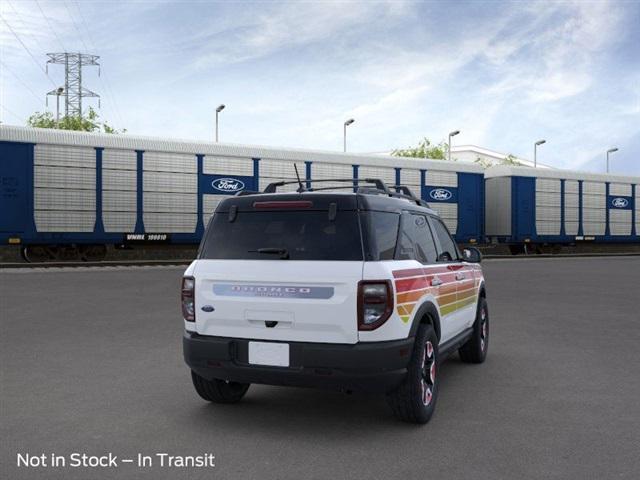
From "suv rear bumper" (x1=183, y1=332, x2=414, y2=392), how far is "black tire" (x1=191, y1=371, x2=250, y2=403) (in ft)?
2.05

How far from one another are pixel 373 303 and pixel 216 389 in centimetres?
174

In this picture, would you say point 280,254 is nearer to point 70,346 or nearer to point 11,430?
point 11,430

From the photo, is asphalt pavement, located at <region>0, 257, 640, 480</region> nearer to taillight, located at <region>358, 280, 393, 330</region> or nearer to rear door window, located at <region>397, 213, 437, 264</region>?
taillight, located at <region>358, 280, 393, 330</region>

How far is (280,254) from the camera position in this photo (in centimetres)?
466

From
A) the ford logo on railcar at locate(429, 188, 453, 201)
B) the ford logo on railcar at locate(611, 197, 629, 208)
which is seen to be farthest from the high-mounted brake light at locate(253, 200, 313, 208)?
the ford logo on railcar at locate(611, 197, 629, 208)

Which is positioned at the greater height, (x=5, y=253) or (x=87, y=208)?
(x=87, y=208)

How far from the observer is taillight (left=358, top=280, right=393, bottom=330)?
4382 millimetres

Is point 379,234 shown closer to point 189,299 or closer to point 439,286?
point 439,286

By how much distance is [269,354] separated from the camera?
4570mm

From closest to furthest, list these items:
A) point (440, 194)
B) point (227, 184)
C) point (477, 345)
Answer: point (477, 345), point (227, 184), point (440, 194)

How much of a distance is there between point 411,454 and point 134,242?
A: 67.3ft

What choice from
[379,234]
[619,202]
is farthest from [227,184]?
[619,202]

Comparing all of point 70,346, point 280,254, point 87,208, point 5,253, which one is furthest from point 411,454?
point 5,253

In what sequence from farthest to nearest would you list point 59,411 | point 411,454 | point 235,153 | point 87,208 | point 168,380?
point 235,153 < point 87,208 < point 168,380 < point 59,411 < point 411,454
